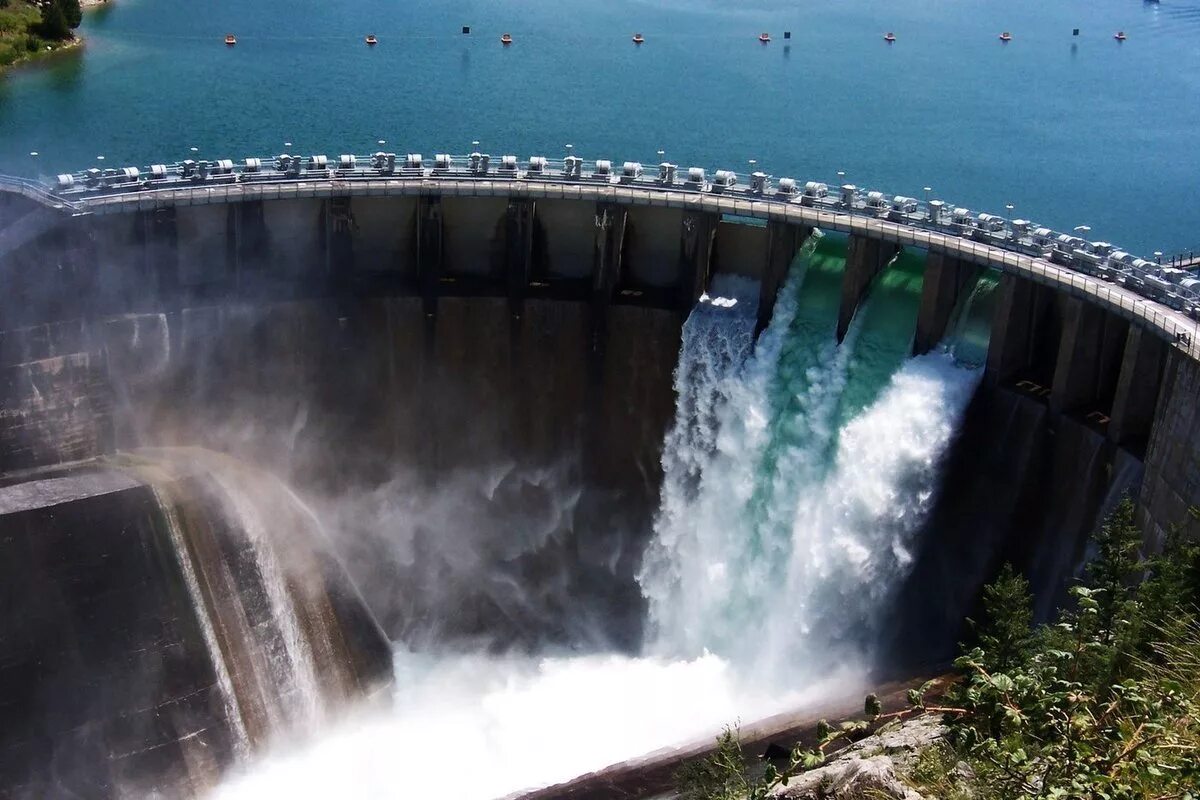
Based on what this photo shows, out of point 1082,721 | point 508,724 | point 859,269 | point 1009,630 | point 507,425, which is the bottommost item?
point 508,724

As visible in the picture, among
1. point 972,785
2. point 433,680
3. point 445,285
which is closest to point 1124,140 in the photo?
point 445,285

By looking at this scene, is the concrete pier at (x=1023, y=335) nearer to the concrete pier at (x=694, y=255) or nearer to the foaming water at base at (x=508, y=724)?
the concrete pier at (x=694, y=255)

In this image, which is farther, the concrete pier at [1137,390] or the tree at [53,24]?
the tree at [53,24]

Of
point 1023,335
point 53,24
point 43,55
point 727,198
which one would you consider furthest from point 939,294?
A: point 53,24

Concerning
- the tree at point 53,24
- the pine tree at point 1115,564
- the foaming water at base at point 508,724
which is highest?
the tree at point 53,24

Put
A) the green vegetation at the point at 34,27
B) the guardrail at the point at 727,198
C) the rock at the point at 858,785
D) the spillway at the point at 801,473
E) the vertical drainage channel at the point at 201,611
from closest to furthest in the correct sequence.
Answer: the rock at the point at 858,785 → the guardrail at the point at 727,198 → the vertical drainage channel at the point at 201,611 → the spillway at the point at 801,473 → the green vegetation at the point at 34,27

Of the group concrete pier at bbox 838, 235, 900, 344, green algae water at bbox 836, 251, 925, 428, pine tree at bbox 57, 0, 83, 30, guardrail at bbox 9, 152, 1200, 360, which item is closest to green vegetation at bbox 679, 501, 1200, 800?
guardrail at bbox 9, 152, 1200, 360

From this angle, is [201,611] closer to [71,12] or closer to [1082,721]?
[1082,721]

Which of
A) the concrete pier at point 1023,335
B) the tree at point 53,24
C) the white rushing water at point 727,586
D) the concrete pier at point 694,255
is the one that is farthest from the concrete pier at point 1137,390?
the tree at point 53,24
